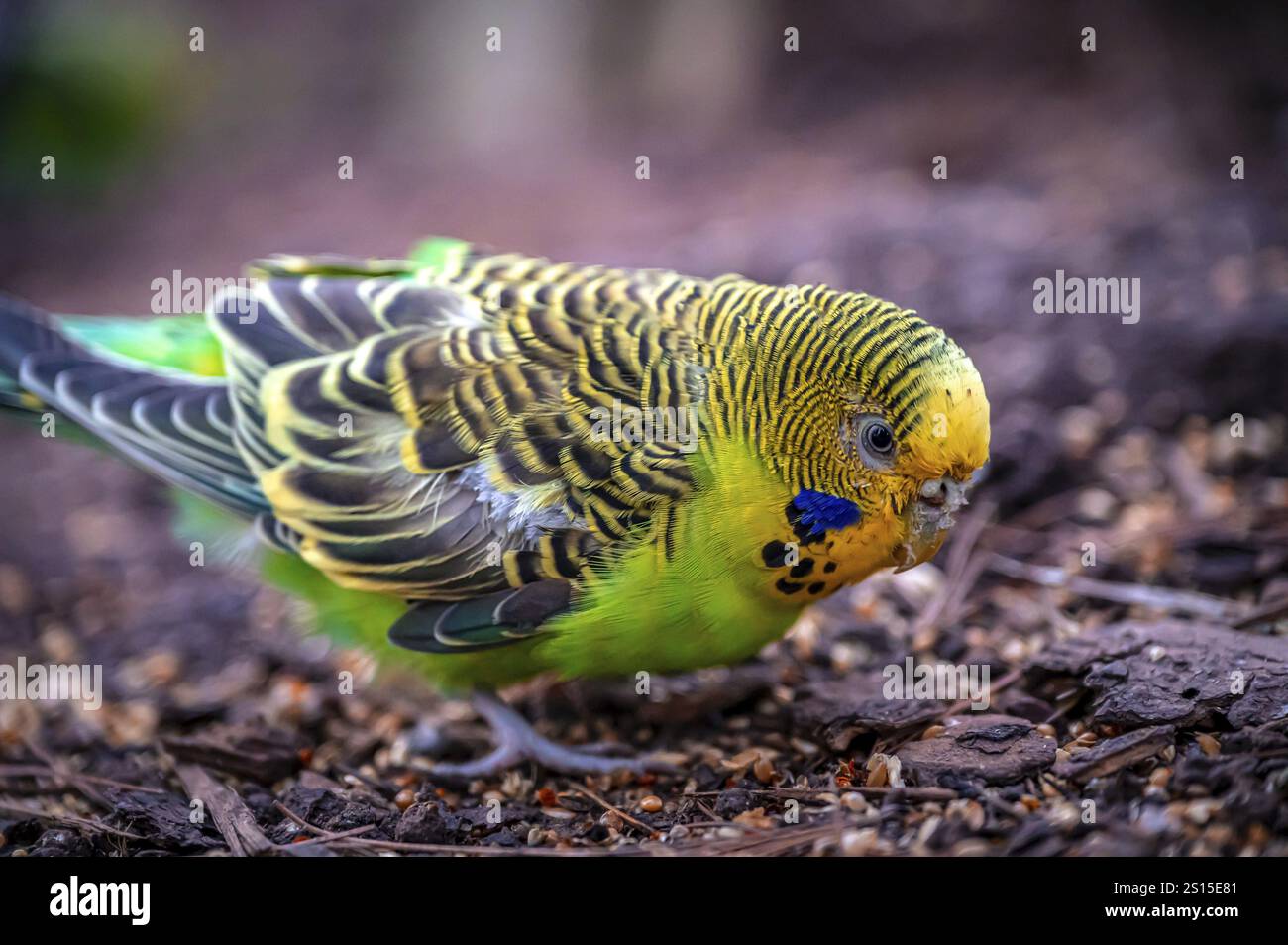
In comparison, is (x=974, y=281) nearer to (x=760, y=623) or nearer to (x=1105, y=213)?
(x=1105, y=213)

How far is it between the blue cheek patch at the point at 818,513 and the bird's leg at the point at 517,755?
116cm

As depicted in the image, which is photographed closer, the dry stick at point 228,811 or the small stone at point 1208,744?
the small stone at point 1208,744

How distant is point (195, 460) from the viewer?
402cm

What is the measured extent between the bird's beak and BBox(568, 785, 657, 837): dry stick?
1.19 meters

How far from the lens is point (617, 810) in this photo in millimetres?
3521

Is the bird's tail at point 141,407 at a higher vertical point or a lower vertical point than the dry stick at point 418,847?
higher

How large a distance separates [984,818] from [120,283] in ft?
27.4

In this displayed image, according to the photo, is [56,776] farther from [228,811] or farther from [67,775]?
[228,811]

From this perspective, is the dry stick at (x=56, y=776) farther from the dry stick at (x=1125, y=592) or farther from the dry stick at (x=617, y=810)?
the dry stick at (x=1125, y=592)

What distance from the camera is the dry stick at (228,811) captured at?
3.34 meters

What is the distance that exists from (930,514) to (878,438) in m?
0.30

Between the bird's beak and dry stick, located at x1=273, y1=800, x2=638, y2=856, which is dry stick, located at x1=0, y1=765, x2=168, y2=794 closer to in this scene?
dry stick, located at x1=273, y1=800, x2=638, y2=856

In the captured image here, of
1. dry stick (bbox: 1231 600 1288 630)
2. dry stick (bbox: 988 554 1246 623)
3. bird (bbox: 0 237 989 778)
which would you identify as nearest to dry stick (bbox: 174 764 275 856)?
bird (bbox: 0 237 989 778)

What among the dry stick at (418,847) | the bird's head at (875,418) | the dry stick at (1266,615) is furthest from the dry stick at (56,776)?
the dry stick at (1266,615)
